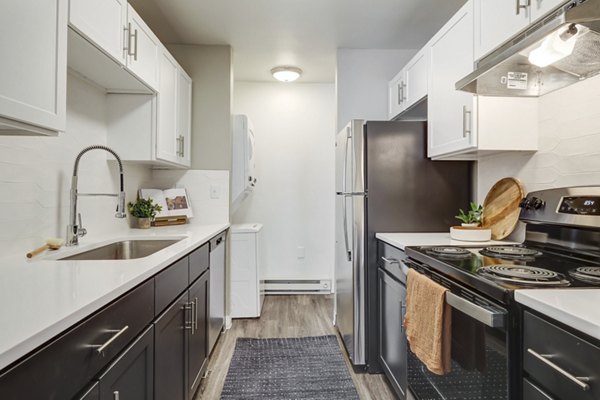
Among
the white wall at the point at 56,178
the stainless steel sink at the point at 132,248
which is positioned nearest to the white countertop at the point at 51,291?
the white wall at the point at 56,178

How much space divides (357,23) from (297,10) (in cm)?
Result: 51

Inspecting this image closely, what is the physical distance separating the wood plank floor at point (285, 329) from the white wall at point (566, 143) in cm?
142

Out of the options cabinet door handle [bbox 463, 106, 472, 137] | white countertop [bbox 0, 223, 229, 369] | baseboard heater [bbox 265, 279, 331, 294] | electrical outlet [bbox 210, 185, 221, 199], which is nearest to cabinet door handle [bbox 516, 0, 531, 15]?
cabinet door handle [bbox 463, 106, 472, 137]

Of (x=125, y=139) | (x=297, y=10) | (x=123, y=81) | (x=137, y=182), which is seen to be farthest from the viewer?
(x=137, y=182)

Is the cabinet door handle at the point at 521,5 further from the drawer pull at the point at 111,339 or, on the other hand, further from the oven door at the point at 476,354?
the drawer pull at the point at 111,339

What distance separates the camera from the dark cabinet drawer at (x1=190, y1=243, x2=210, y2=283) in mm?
1752

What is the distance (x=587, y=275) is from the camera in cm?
104

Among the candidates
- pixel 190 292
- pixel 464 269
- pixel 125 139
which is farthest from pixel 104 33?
pixel 464 269

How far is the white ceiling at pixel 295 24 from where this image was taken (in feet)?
7.82

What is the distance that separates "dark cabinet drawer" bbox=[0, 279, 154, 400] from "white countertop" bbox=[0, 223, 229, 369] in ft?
0.10

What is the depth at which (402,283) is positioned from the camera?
172cm

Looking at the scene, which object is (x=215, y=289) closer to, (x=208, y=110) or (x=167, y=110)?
(x=167, y=110)

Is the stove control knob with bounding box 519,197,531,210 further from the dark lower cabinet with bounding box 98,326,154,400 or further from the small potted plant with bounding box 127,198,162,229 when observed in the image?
the small potted plant with bounding box 127,198,162,229

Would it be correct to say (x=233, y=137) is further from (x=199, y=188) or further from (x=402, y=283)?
(x=402, y=283)
